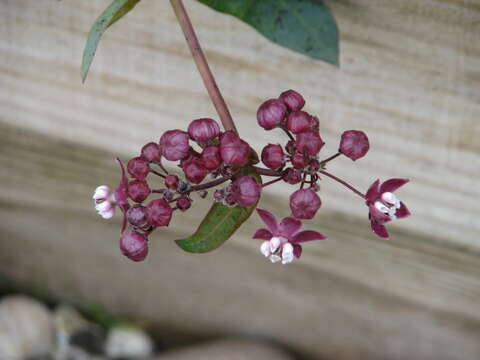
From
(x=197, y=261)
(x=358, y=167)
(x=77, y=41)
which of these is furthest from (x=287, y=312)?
(x=77, y=41)

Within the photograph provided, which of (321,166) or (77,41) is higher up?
(77,41)

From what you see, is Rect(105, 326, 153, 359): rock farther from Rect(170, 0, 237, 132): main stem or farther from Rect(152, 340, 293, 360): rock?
Rect(170, 0, 237, 132): main stem

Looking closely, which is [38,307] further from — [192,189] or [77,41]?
[192,189]

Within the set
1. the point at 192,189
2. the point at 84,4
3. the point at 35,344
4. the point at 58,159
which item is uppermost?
the point at 84,4

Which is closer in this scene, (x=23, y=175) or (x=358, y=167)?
(x=358, y=167)

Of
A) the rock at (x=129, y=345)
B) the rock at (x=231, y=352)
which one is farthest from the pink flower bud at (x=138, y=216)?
the rock at (x=129, y=345)

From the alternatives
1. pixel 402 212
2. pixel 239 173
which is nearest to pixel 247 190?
pixel 239 173
